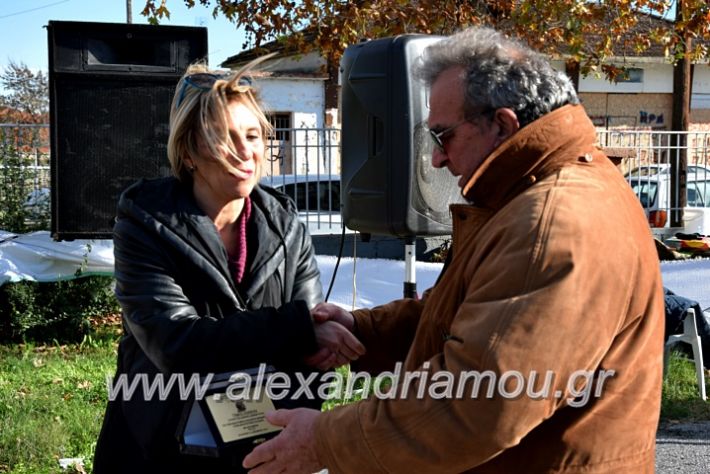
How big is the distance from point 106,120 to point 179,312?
3546 mm

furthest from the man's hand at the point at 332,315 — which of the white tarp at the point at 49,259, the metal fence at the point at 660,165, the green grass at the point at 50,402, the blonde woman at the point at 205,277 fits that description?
the metal fence at the point at 660,165

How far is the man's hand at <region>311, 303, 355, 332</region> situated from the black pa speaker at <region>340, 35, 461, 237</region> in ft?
6.82

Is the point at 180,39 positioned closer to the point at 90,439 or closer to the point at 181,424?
the point at 90,439

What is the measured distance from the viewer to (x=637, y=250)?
1712 millimetres

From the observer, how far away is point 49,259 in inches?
266

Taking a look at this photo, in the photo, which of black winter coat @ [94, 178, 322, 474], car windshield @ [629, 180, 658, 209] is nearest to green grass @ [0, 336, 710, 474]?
black winter coat @ [94, 178, 322, 474]

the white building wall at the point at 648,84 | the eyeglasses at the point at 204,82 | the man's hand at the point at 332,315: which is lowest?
the man's hand at the point at 332,315

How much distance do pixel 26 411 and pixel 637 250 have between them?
14.2 feet

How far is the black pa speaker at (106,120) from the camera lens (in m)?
5.24

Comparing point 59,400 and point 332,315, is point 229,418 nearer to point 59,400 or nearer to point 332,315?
point 332,315

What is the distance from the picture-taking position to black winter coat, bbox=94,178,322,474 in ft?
7.00

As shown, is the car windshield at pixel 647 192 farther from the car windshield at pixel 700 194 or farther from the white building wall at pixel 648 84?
the white building wall at pixel 648 84

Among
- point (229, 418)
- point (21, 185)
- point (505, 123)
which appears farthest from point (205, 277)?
point (21, 185)

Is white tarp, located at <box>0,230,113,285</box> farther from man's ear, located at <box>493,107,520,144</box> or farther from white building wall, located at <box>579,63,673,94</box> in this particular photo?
white building wall, located at <box>579,63,673,94</box>
